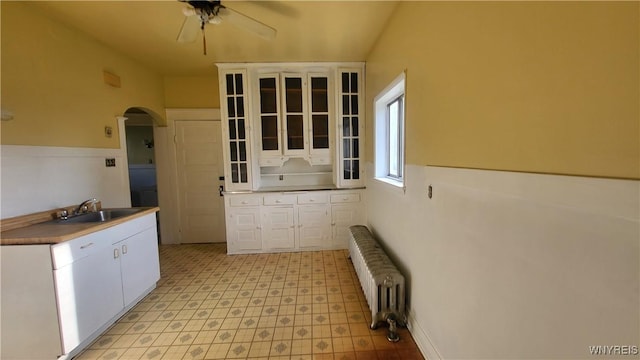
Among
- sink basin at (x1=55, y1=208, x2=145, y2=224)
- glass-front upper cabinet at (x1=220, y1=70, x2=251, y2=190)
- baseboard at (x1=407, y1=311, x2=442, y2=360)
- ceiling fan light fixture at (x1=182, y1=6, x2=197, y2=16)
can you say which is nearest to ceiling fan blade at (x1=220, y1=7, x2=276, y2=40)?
ceiling fan light fixture at (x1=182, y1=6, x2=197, y2=16)

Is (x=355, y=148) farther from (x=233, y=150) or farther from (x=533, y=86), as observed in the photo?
(x=533, y=86)

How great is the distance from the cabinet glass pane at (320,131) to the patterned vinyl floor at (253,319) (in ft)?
5.31

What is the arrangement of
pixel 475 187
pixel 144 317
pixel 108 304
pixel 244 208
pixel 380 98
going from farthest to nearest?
pixel 244 208
pixel 380 98
pixel 144 317
pixel 108 304
pixel 475 187

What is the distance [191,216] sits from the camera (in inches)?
158

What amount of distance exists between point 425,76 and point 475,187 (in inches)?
32.4

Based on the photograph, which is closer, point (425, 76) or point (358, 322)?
point (425, 76)

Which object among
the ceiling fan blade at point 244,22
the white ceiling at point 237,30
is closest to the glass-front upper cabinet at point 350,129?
the white ceiling at point 237,30

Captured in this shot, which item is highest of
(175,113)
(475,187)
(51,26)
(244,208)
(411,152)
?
(51,26)

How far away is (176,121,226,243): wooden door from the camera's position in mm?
3877

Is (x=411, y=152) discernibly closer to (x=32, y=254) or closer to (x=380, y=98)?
(x=380, y=98)

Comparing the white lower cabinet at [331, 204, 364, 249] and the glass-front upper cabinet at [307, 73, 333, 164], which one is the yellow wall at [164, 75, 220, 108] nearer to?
the glass-front upper cabinet at [307, 73, 333, 164]

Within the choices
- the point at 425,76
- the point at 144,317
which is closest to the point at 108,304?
the point at 144,317

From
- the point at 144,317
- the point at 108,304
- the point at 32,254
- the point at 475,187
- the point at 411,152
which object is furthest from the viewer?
the point at 144,317

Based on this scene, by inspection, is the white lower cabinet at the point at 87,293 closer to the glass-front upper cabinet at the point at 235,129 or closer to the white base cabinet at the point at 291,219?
the white base cabinet at the point at 291,219
